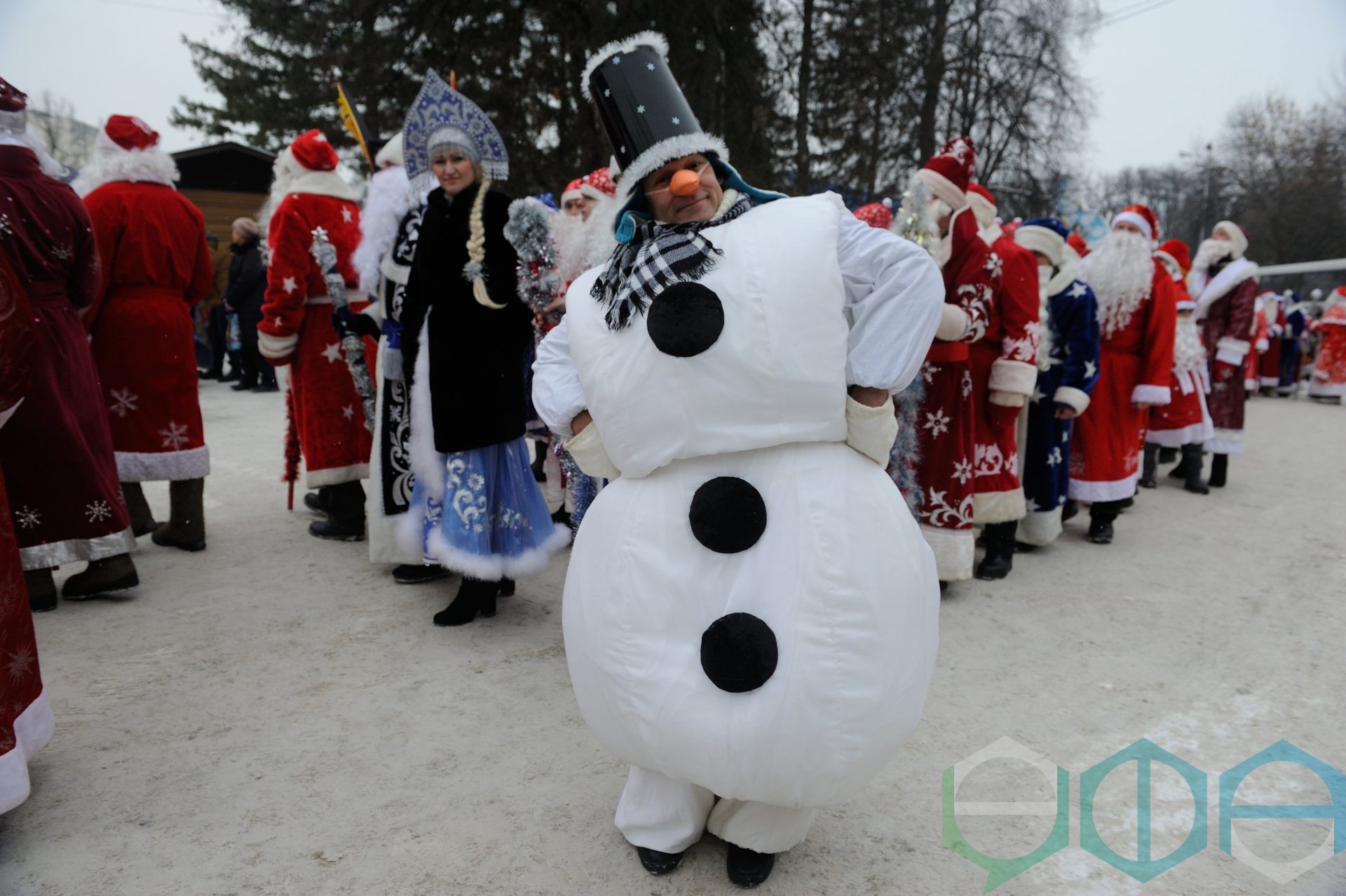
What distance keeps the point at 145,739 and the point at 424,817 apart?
1.13 meters

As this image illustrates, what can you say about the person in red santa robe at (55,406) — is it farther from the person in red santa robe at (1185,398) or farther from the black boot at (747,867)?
the person in red santa robe at (1185,398)

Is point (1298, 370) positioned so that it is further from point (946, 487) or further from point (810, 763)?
point (810, 763)

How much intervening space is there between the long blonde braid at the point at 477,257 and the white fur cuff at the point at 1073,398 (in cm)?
314

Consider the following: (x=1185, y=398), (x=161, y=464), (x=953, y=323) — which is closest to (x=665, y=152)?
(x=953, y=323)

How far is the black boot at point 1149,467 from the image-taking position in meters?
7.03

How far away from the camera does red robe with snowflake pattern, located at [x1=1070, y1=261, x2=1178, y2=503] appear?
16.9 feet

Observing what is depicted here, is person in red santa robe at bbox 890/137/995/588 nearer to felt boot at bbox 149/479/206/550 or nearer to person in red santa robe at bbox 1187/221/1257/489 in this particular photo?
felt boot at bbox 149/479/206/550

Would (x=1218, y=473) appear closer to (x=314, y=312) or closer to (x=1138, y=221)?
(x=1138, y=221)

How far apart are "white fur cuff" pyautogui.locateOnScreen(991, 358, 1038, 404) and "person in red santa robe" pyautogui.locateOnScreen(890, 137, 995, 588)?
167mm

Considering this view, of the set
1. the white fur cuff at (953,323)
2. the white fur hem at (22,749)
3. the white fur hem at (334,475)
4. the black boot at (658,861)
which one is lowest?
the black boot at (658,861)

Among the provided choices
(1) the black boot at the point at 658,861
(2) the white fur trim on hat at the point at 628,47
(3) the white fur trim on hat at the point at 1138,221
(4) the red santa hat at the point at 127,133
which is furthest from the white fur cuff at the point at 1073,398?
(4) the red santa hat at the point at 127,133

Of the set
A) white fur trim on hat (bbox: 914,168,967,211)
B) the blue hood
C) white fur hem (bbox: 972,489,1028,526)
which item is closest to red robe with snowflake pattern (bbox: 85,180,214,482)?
the blue hood

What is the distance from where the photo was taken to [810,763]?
175 centimetres

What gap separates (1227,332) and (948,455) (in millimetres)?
4548
